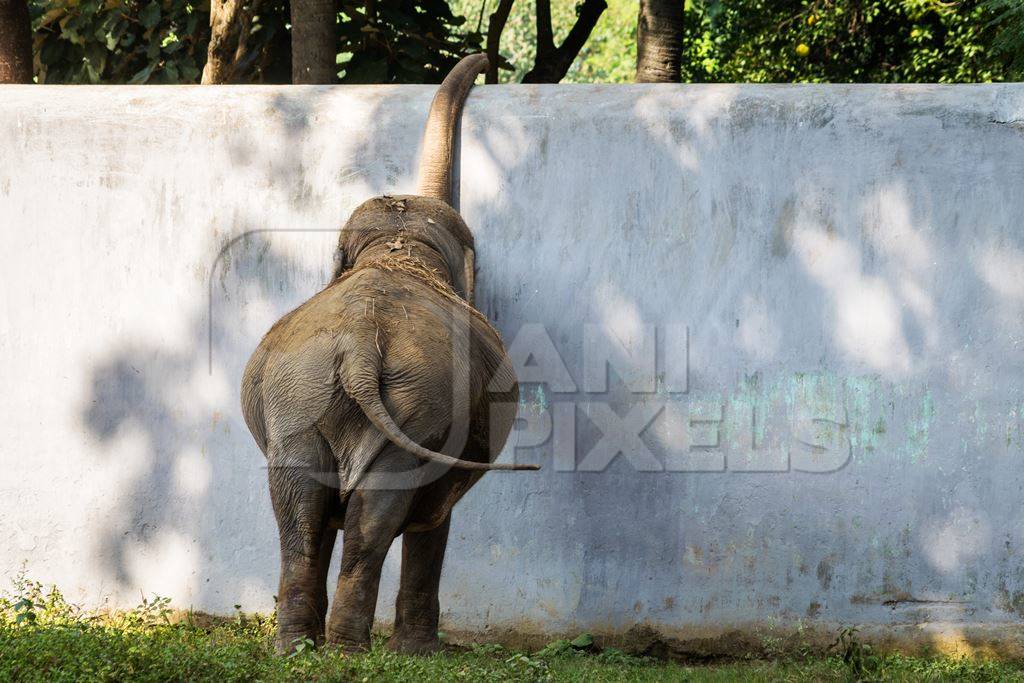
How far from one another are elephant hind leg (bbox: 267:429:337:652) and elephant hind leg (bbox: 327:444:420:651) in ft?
0.36

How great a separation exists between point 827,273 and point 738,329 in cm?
52

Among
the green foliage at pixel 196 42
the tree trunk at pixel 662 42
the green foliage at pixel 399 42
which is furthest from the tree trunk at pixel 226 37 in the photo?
the tree trunk at pixel 662 42

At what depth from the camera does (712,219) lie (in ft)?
20.6

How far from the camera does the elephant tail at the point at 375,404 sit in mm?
4246

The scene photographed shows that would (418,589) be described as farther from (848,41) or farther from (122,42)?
(848,41)

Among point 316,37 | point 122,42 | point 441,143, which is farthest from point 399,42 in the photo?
point 441,143

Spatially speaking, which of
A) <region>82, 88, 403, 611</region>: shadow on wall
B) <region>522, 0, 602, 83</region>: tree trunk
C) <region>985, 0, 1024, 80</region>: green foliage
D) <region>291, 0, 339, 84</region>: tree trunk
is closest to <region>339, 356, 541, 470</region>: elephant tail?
<region>82, 88, 403, 611</region>: shadow on wall

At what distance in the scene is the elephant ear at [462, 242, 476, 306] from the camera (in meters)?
5.70

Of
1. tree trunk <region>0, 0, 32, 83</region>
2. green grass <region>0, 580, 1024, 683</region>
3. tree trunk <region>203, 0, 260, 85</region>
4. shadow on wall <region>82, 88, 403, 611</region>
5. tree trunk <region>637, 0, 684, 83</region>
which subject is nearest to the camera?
green grass <region>0, 580, 1024, 683</region>

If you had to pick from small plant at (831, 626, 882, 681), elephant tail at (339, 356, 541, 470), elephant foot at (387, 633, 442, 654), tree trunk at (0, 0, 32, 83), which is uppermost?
tree trunk at (0, 0, 32, 83)

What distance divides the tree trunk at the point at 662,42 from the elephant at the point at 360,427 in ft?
13.6

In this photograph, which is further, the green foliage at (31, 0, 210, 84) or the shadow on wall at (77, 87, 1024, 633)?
the green foliage at (31, 0, 210, 84)

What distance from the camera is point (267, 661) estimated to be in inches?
174

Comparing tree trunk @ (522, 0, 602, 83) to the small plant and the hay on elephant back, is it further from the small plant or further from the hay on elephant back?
the small plant
